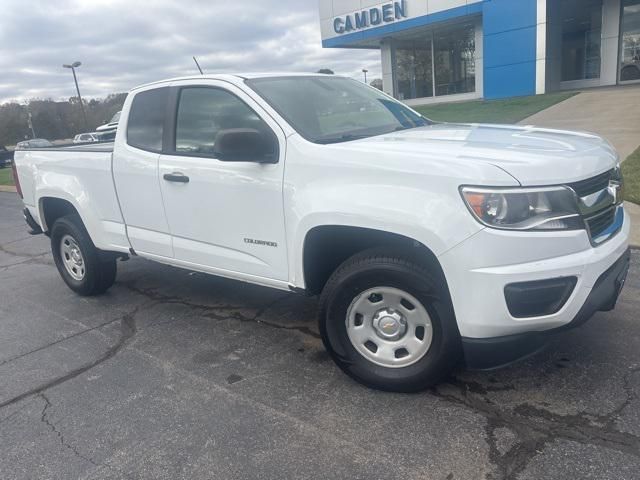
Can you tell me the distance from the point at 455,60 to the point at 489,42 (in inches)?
151

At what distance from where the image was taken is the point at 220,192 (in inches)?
151

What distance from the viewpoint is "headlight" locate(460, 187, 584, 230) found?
2.69 meters

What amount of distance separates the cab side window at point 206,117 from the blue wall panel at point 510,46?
21.1 meters

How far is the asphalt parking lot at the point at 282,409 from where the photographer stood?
2.71 meters

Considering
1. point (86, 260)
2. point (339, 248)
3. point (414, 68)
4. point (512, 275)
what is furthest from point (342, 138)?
point (414, 68)

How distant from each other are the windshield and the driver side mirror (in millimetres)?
208

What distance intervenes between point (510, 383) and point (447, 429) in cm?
62

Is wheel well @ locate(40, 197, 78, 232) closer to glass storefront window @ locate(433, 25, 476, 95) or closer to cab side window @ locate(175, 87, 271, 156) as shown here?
cab side window @ locate(175, 87, 271, 156)

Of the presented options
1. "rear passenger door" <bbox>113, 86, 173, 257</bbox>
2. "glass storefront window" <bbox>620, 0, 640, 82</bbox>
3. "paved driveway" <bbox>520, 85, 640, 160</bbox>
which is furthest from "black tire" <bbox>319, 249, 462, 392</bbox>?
"glass storefront window" <bbox>620, 0, 640, 82</bbox>

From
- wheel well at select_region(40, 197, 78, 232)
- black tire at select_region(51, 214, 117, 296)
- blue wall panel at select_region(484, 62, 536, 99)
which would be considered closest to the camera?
black tire at select_region(51, 214, 117, 296)

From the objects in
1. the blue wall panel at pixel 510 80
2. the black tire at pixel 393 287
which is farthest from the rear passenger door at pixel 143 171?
the blue wall panel at pixel 510 80

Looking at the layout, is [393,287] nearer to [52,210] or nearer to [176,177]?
[176,177]

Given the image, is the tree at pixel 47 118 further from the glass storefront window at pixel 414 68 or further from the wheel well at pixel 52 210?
the wheel well at pixel 52 210

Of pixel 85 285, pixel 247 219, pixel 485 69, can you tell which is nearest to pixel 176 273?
pixel 85 285
